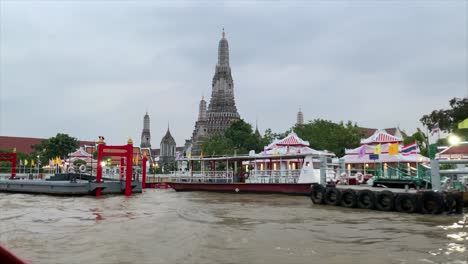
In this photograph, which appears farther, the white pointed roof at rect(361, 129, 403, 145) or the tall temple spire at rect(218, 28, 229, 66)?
the tall temple spire at rect(218, 28, 229, 66)

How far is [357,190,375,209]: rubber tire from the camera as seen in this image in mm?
16016

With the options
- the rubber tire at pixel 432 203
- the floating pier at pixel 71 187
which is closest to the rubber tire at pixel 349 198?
the rubber tire at pixel 432 203

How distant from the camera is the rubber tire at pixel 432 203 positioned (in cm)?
1381

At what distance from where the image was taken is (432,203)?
45.8 ft

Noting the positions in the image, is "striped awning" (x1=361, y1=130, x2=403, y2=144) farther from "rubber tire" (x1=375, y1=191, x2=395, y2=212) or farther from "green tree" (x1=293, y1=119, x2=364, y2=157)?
"rubber tire" (x1=375, y1=191, x2=395, y2=212)

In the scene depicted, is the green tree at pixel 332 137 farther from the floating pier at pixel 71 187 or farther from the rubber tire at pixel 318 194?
the rubber tire at pixel 318 194

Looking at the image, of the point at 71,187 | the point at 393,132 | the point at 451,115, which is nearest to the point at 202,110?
the point at 393,132

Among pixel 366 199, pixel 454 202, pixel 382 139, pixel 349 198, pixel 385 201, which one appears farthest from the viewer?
pixel 382 139

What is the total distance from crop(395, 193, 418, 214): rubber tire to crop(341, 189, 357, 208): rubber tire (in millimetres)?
2110

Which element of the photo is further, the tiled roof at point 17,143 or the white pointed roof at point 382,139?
the tiled roof at point 17,143

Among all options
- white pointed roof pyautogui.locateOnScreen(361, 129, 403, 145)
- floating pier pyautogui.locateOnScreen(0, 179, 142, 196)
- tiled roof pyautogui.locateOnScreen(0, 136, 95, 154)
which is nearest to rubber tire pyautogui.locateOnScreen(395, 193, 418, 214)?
floating pier pyautogui.locateOnScreen(0, 179, 142, 196)

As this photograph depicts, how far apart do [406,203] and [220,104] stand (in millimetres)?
76207

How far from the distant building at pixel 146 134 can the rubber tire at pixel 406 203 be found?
419 ft

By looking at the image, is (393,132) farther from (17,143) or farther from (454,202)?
(17,143)
